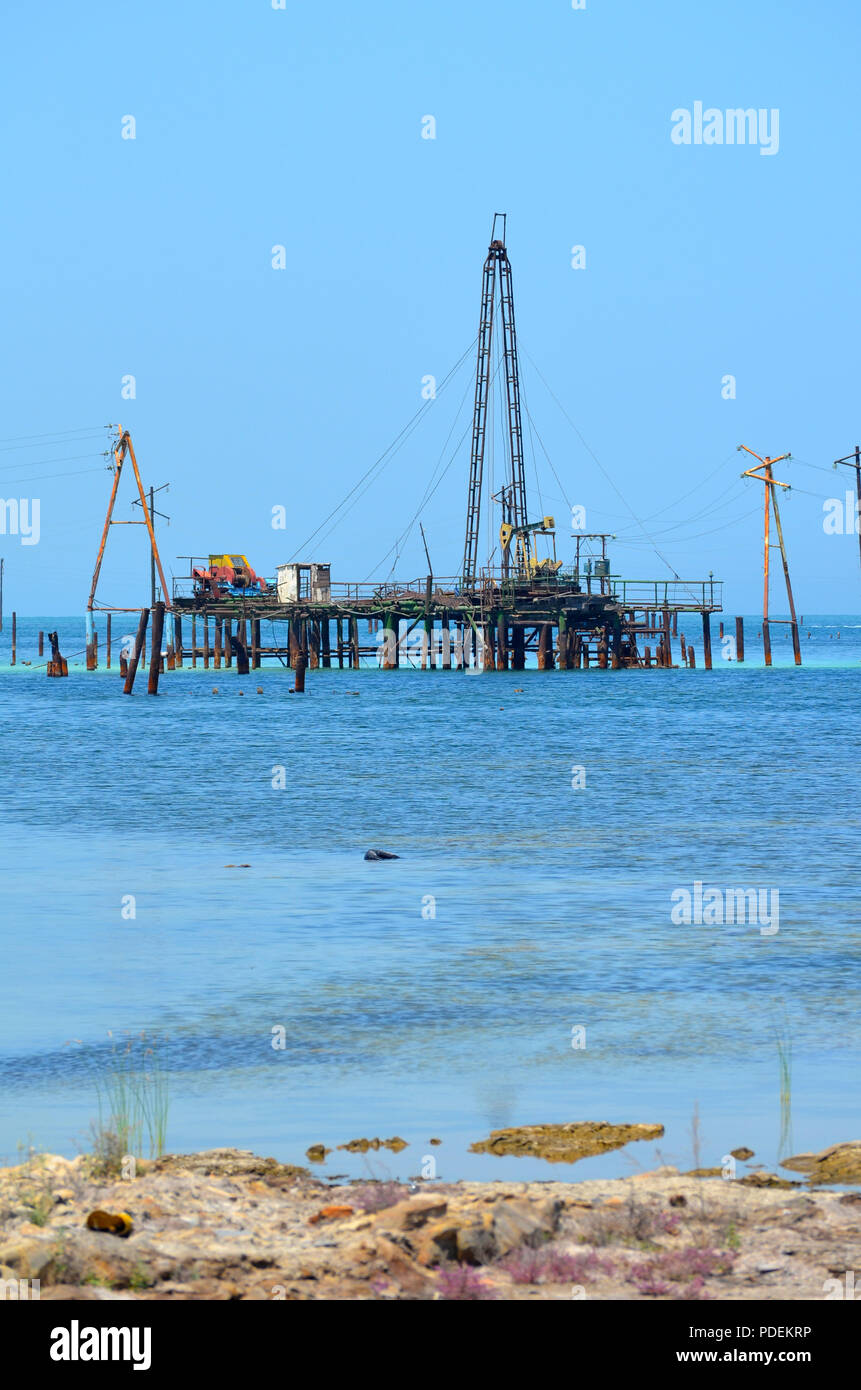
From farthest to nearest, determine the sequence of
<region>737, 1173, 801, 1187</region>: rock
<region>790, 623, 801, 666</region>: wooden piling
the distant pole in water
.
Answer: <region>790, 623, 801, 666</region>: wooden piling < the distant pole in water < <region>737, 1173, 801, 1187</region>: rock

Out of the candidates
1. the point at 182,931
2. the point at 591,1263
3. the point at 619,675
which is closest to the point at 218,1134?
the point at 591,1263

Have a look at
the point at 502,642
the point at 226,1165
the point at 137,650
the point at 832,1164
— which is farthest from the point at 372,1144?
the point at 502,642

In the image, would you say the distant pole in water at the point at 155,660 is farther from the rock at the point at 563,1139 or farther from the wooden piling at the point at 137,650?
the rock at the point at 563,1139

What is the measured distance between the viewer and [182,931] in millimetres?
17844

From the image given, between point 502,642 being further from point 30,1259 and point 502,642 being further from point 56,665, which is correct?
point 30,1259

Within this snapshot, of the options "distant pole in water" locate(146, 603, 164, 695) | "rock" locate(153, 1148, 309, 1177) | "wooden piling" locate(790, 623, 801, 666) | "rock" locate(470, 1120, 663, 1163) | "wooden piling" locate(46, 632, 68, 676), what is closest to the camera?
"rock" locate(153, 1148, 309, 1177)

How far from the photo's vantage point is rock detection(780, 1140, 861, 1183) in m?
9.22

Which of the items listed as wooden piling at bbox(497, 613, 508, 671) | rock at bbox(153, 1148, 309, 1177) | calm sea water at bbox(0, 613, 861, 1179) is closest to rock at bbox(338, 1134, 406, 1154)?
calm sea water at bbox(0, 613, 861, 1179)

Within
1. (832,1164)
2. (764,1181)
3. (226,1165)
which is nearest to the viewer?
(764,1181)

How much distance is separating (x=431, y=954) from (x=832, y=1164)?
739 centimetres

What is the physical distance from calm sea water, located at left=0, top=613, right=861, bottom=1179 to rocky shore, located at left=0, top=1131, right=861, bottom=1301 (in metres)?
1.02

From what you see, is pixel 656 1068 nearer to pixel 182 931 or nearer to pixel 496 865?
pixel 182 931

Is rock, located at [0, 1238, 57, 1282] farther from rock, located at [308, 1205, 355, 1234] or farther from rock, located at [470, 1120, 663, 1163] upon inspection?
rock, located at [470, 1120, 663, 1163]

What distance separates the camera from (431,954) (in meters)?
16.4
